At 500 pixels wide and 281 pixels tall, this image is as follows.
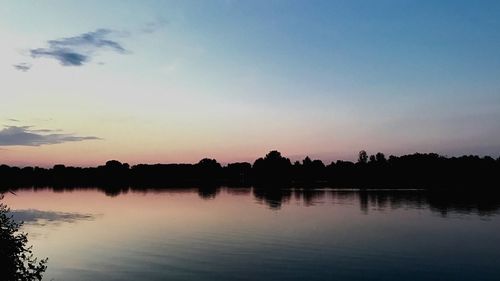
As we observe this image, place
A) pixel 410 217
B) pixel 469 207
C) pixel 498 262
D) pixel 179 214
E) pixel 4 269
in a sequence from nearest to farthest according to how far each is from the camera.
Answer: pixel 4 269 → pixel 498 262 → pixel 410 217 → pixel 179 214 → pixel 469 207

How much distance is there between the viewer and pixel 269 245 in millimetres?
57031

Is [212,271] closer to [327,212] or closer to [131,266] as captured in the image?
[131,266]

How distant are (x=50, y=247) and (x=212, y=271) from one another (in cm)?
2506

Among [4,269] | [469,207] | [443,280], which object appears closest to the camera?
[4,269]

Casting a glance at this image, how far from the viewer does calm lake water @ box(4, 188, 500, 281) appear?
139 feet

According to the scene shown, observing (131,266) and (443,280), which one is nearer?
(443,280)

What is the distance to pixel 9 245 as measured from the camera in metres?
20.9

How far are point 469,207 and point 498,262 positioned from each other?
66685 millimetres

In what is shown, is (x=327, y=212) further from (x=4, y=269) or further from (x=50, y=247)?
(x=4, y=269)

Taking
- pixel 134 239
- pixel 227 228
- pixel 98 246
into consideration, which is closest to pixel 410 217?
pixel 227 228

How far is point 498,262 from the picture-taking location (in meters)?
47.2

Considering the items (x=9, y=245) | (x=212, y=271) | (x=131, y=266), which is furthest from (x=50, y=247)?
(x=9, y=245)

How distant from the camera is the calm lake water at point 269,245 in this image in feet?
139

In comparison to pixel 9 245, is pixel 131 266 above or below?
below
